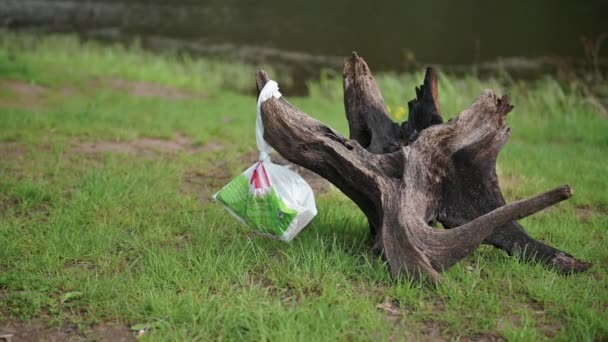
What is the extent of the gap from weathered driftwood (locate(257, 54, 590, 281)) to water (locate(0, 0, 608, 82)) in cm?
1240

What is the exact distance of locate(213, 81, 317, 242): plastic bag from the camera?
13.1ft

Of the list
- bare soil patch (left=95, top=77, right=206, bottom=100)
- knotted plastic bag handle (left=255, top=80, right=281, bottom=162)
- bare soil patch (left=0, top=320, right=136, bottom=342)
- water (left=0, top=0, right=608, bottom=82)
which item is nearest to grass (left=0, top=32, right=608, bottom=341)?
bare soil patch (left=0, top=320, right=136, bottom=342)

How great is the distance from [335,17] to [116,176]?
750 inches

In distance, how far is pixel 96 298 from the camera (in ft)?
11.8

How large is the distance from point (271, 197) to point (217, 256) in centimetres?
53

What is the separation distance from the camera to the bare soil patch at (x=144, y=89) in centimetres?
1134

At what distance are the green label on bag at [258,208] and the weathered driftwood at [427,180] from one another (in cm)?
33

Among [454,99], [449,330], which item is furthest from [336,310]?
[454,99]

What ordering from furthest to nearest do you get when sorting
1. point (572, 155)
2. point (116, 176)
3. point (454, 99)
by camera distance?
1. point (454, 99)
2. point (572, 155)
3. point (116, 176)

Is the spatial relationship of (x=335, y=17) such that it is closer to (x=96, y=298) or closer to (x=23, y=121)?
(x=23, y=121)

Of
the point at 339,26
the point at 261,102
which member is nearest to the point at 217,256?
the point at 261,102

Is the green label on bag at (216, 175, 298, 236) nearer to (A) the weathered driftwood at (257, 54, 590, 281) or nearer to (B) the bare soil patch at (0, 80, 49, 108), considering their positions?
(A) the weathered driftwood at (257, 54, 590, 281)

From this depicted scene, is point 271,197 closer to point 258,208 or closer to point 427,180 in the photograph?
point 258,208

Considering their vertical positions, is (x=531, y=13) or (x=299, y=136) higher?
(x=531, y=13)
